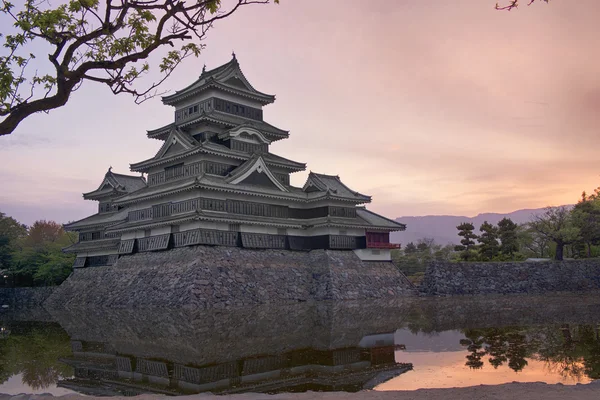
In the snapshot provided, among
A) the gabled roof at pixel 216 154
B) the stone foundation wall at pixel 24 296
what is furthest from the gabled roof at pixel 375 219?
the stone foundation wall at pixel 24 296

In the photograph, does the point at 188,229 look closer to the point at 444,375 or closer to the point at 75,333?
the point at 75,333

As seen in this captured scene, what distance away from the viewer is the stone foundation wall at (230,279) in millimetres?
29266

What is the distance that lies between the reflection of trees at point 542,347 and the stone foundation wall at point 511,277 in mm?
22132

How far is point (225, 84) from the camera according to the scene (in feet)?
130

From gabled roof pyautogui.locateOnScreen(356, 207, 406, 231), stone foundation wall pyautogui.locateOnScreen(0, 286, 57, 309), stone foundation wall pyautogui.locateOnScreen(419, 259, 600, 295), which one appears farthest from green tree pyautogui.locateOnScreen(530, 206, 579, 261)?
stone foundation wall pyautogui.locateOnScreen(0, 286, 57, 309)

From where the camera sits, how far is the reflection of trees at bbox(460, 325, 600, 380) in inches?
448

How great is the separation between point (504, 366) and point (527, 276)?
32.0m

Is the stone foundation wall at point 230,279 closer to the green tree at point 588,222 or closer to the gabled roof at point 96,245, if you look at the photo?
the gabled roof at point 96,245

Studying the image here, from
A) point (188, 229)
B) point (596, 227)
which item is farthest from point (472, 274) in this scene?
point (188, 229)

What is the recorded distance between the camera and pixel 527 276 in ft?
132

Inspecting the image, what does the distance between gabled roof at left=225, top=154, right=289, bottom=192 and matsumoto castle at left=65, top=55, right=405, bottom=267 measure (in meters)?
0.08

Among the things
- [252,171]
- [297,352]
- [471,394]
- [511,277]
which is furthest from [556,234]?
[471,394]

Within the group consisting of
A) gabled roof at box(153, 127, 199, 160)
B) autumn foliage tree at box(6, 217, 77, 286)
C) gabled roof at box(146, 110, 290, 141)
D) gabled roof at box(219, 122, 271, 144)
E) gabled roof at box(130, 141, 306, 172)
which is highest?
gabled roof at box(146, 110, 290, 141)

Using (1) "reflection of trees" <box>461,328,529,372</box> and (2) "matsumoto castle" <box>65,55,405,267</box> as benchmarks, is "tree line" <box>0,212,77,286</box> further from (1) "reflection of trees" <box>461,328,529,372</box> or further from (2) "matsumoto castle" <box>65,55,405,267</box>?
(1) "reflection of trees" <box>461,328,529,372</box>
